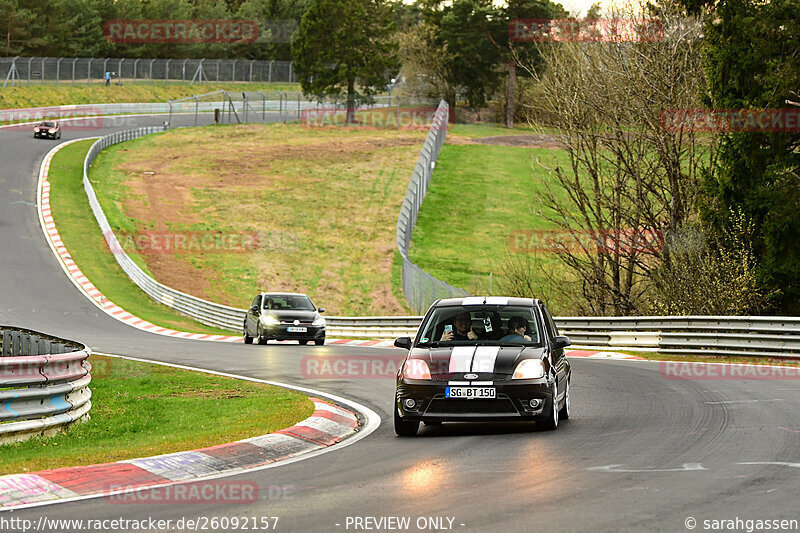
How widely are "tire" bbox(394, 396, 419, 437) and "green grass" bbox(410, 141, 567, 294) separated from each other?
2785cm

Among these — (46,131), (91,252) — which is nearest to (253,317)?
(91,252)

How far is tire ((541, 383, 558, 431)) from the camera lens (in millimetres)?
11227

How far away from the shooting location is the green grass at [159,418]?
32.8ft

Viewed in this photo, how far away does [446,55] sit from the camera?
10131 cm

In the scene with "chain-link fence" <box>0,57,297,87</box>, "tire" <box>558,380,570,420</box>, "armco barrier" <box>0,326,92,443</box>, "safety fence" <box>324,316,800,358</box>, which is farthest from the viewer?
"chain-link fence" <box>0,57,297,87</box>

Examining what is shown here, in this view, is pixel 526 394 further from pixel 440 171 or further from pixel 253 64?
pixel 253 64

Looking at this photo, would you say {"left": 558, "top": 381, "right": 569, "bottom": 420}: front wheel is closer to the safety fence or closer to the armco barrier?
the armco barrier

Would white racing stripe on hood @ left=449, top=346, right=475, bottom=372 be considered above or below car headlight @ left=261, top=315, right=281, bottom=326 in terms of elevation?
above

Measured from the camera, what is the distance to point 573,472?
8.66 metres

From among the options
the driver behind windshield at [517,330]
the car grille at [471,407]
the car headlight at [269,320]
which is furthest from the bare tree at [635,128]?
the car grille at [471,407]

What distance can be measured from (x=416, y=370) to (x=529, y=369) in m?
1.18

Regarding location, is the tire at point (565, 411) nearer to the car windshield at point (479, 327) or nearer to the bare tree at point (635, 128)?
the car windshield at point (479, 327)

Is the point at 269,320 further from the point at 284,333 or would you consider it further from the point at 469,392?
the point at 469,392

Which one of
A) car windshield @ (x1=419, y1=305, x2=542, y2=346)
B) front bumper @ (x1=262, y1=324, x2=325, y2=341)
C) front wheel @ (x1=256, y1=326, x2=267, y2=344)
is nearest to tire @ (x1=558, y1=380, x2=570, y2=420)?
car windshield @ (x1=419, y1=305, x2=542, y2=346)
